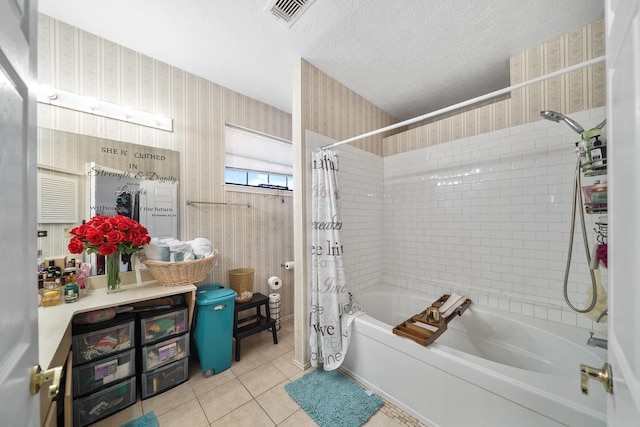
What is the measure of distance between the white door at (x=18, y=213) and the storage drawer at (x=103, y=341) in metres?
1.07

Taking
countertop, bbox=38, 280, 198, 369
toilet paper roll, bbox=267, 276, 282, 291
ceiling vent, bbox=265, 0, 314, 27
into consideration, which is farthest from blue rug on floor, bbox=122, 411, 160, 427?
ceiling vent, bbox=265, 0, 314, 27

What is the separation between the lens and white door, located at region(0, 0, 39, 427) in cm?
39

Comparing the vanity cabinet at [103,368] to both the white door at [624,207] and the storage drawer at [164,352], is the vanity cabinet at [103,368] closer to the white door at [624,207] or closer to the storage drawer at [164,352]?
the storage drawer at [164,352]

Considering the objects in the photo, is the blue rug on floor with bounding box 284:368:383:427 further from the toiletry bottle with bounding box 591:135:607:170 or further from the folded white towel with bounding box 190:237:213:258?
the toiletry bottle with bounding box 591:135:607:170

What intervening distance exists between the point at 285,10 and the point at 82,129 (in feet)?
5.45

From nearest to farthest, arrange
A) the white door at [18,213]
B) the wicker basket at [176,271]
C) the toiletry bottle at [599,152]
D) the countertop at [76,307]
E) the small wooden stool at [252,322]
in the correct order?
the white door at [18,213]
the toiletry bottle at [599,152]
the countertop at [76,307]
the wicker basket at [176,271]
the small wooden stool at [252,322]

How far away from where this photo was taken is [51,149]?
1558 millimetres

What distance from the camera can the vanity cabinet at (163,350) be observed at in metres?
1.57

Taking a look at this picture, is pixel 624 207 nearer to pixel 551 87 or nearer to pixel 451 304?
pixel 451 304

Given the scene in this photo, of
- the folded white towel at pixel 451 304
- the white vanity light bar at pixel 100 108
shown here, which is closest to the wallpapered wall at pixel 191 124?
the white vanity light bar at pixel 100 108

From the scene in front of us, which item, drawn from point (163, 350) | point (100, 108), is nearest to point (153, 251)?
point (163, 350)

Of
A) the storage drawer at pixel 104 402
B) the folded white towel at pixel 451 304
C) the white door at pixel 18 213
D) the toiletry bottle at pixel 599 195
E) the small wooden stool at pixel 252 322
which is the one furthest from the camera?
the small wooden stool at pixel 252 322

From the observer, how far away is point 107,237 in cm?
147

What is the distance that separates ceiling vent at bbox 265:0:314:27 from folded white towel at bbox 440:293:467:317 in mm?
2337
